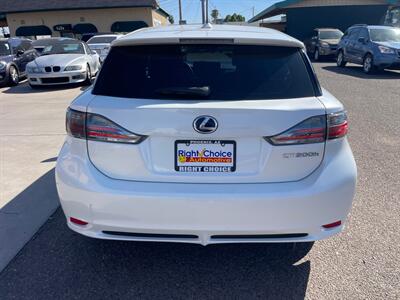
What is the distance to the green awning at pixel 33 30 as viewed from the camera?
34500 millimetres

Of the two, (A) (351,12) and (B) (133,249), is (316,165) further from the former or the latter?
(A) (351,12)

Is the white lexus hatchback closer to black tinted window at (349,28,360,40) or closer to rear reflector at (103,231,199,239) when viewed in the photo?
rear reflector at (103,231,199,239)

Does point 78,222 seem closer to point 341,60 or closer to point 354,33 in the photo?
point 354,33

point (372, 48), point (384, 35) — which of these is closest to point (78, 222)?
point (372, 48)

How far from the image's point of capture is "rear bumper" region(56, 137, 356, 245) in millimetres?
2322

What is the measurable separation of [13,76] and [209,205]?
41.8 ft

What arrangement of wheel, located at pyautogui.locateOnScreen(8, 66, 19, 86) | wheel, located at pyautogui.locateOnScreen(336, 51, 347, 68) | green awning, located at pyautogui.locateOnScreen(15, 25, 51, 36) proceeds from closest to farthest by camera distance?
1. wheel, located at pyautogui.locateOnScreen(8, 66, 19, 86)
2. wheel, located at pyautogui.locateOnScreen(336, 51, 347, 68)
3. green awning, located at pyautogui.locateOnScreen(15, 25, 51, 36)

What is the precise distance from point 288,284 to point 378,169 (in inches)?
107

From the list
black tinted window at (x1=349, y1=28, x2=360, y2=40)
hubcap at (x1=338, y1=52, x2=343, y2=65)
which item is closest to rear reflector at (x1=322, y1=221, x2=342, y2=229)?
black tinted window at (x1=349, y1=28, x2=360, y2=40)

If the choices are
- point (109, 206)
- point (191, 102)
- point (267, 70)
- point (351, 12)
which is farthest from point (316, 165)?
point (351, 12)

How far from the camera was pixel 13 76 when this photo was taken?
12.8 metres

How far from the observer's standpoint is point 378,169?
4723 mm

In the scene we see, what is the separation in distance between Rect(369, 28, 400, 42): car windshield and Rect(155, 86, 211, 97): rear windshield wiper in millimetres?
14528

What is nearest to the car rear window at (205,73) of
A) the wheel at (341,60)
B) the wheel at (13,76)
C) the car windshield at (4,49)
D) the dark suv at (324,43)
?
the wheel at (13,76)
